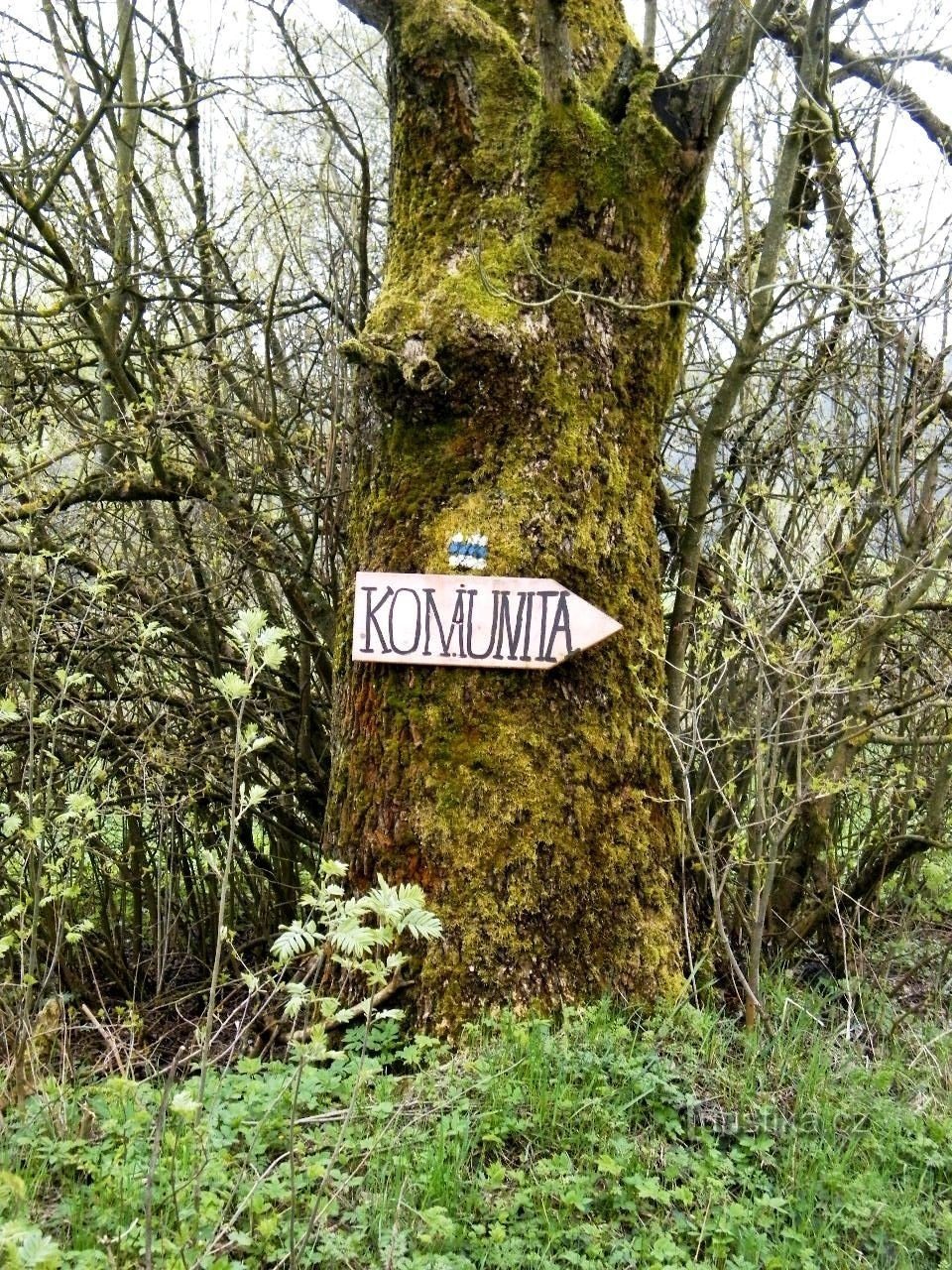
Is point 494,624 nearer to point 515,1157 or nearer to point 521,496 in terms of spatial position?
point 521,496

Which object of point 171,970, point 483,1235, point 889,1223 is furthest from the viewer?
point 171,970

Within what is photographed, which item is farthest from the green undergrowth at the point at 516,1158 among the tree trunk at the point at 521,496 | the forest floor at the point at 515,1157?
the tree trunk at the point at 521,496

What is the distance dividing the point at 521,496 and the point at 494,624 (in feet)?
1.17

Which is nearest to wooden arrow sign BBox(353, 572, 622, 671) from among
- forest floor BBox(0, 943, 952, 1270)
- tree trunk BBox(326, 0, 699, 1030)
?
tree trunk BBox(326, 0, 699, 1030)

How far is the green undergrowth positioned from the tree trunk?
0.27 metres

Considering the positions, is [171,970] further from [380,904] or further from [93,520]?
[380,904]

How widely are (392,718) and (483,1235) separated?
1.24 meters

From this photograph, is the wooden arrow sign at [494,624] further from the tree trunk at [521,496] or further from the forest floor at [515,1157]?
the forest floor at [515,1157]

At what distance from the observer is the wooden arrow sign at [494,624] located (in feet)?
8.60

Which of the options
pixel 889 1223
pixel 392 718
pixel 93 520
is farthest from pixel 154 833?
pixel 889 1223

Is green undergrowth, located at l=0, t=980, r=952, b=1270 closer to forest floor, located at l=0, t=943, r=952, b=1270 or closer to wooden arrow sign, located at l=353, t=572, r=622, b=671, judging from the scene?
forest floor, located at l=0, t=943, r=952, b=1270

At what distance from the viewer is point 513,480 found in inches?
105

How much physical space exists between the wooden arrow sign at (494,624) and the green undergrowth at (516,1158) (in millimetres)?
926

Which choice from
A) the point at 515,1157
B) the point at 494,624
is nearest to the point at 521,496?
the point at 494,624
